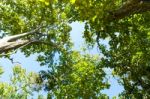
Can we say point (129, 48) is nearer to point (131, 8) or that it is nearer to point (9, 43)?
point (131, 8)

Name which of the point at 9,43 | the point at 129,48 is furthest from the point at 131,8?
the point at 129,48

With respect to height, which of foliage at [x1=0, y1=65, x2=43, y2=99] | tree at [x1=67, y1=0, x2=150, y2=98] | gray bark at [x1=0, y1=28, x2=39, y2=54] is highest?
foliage at [x1=0, y1=65, x2=43, y2=99]

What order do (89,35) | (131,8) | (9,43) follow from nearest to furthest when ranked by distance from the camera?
(131,8) < (9,43) < (89,35)

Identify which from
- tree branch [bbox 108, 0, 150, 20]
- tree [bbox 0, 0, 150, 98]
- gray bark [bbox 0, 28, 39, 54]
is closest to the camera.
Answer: tree branch [bbox 108, 0, 150, 20]

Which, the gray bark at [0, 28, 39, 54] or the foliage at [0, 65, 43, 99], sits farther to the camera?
the foliage at [0, 65, 43, 99]

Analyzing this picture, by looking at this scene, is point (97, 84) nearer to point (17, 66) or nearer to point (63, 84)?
point (63, 84)

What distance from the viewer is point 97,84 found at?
1872cm

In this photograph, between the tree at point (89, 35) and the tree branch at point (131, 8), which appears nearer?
the tree branch at point (131, 8)

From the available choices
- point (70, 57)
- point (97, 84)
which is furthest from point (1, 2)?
point (97, 84)

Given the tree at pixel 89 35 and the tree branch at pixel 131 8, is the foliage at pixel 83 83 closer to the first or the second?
the tree at pixel 89 35

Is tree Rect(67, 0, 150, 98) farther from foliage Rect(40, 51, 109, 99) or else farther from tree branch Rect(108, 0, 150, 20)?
tree branch Rect(108, 0, 150, 20)

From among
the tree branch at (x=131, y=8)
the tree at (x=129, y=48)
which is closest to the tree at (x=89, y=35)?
the tree at (x=129, y=48)

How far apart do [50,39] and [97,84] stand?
16.3 ft

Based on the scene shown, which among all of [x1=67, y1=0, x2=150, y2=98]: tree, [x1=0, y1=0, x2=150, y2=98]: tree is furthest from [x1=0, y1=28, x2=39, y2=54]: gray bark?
[x1=67, y1=0, x2=150, y2=98]: tree
